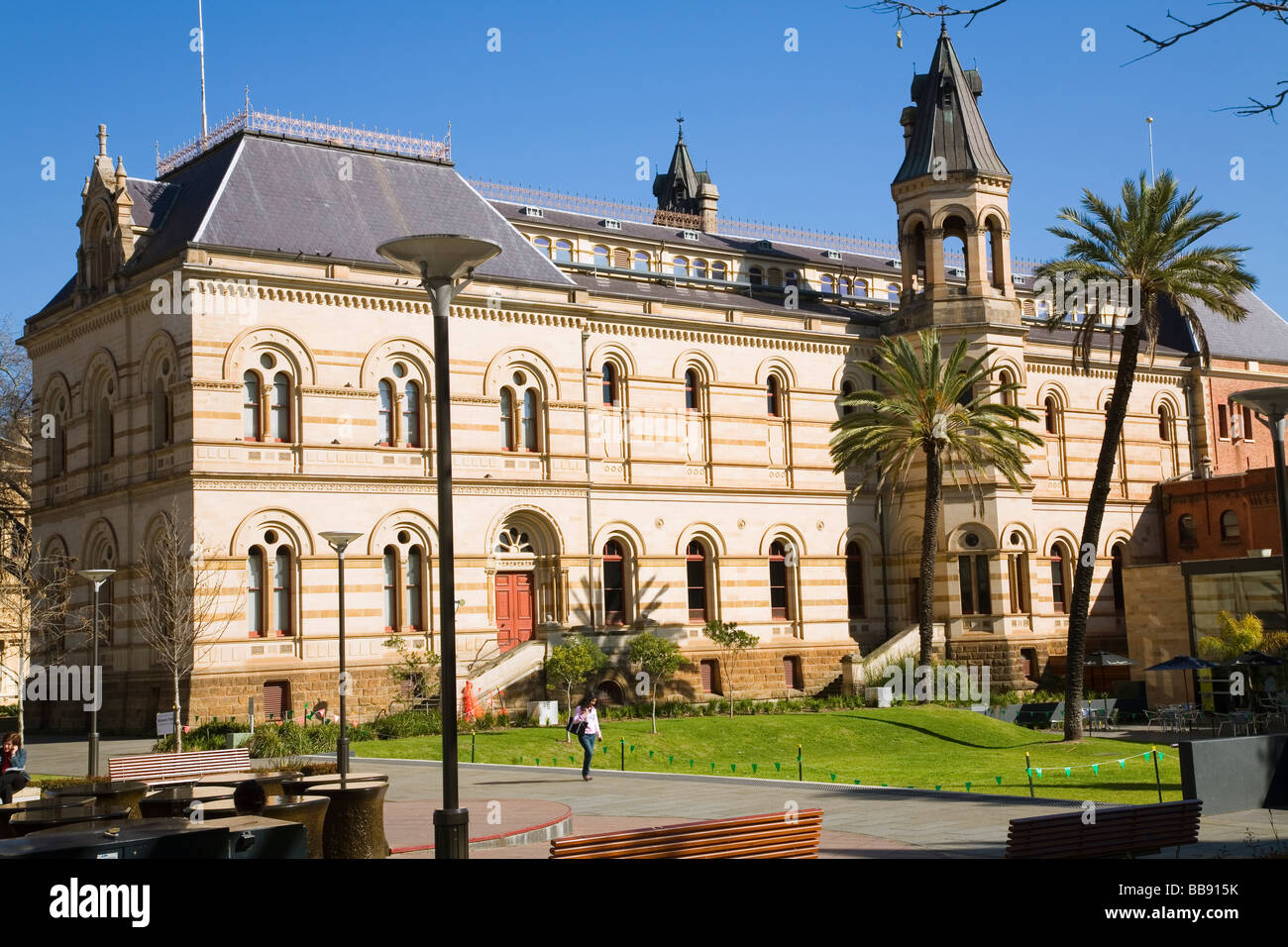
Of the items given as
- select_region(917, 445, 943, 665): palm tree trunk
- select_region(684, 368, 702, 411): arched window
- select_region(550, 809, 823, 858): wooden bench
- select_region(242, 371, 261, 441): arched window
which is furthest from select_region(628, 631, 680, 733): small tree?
select_region(550, 809, 823, 858): wooden bench

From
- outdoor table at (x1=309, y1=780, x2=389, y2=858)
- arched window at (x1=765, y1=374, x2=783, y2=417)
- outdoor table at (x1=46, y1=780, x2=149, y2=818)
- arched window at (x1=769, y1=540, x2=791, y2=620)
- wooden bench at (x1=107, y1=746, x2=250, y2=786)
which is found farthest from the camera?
arched window at (x1=765, y1=374, x2=783, y2=417)

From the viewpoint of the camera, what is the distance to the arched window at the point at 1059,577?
54.1 m

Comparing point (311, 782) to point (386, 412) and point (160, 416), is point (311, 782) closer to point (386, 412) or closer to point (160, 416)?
point (386, 412)

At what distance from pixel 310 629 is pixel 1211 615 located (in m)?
29.3

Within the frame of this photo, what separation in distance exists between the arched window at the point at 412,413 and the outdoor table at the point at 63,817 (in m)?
25.9

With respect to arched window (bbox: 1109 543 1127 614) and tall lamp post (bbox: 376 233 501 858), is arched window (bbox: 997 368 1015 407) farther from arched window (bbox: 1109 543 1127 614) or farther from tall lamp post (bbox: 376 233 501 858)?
tall lamp post (bbox: 376 233 501 858)

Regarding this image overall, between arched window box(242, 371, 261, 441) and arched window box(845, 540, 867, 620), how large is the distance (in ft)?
71.0

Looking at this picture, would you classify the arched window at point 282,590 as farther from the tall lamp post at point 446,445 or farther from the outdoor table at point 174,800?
the tall lamp post at point 446,445

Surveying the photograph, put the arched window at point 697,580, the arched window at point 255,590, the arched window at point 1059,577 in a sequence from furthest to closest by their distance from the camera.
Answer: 1. the arched window at point 1059,577
2. the arched window at point 697,580
3. the arched window at point 255,590

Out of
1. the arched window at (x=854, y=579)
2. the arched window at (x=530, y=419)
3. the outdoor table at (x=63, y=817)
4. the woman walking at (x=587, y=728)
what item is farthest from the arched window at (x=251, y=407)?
the outdoor table at (x=63, y=817)

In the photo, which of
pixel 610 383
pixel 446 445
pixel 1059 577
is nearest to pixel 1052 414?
pixel 1059 577

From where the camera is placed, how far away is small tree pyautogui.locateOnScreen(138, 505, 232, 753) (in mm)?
36125
